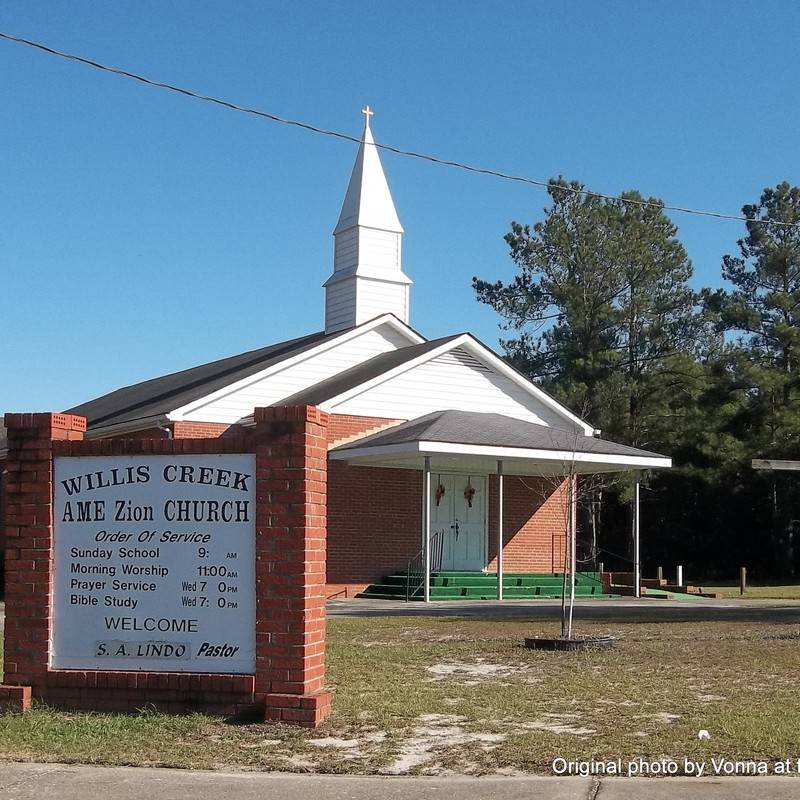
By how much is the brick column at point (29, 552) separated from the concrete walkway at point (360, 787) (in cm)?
211

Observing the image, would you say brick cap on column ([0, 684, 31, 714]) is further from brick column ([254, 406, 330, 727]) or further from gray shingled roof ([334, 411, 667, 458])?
gray shingled roof ([334, 411, 667, 458])

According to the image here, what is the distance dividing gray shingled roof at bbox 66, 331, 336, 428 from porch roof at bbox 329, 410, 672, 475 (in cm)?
363

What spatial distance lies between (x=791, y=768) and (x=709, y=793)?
0.84 m

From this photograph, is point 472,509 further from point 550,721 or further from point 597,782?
point 597,782

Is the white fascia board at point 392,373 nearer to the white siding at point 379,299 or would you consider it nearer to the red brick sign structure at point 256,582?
the white siding at point 379,299

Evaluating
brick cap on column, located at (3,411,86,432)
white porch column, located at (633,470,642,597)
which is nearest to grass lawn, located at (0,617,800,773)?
brick cap on column, located at (3,411,86,432)

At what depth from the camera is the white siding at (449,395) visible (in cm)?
2652

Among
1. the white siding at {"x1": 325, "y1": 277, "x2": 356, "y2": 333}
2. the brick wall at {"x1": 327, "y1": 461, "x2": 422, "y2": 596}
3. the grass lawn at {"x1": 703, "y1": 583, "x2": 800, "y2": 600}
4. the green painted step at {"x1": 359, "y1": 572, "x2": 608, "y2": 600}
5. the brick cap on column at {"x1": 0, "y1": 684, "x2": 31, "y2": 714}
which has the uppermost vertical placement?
the white siding at {"x1": 325, "y1": 277, "x2": 356, "y2": 333}

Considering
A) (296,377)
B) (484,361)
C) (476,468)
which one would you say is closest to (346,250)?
(296,377)

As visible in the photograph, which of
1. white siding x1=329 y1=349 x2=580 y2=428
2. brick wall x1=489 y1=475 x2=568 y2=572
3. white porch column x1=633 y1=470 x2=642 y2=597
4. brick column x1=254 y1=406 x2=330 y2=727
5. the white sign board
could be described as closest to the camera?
brick column x1=254 y1=406 x2=330 y2=727

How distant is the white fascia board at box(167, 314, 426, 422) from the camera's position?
25319mm

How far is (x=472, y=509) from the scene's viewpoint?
28.0 meters

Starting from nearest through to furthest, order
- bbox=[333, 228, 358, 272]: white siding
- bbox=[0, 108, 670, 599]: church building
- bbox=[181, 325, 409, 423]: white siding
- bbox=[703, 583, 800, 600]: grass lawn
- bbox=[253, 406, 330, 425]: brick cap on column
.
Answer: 1. bbox=[253, 406, 330, 425]: brick cap on column
2. bbox=[0, 108, 670, 599]: church building
3. bbox=[181, 325, 409, 423]: white siding
4. bbox=[703, 583, 800, 600]: grass lawn
5. bbox=[333, 228, 358, 272]: white siding

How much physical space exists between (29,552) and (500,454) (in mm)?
15171
